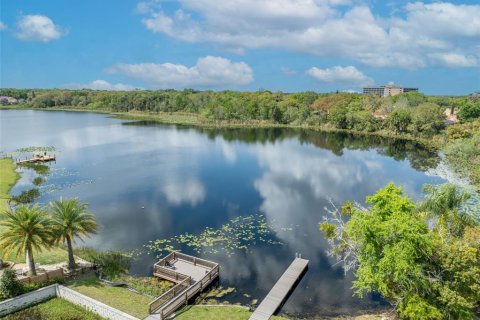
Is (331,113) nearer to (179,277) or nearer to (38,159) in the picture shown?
(38,159)

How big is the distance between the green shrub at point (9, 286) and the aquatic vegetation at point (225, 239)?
1192cm

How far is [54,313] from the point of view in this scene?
75.8ft

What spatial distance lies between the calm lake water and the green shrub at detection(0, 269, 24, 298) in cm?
910

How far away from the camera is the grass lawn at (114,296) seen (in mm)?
23625

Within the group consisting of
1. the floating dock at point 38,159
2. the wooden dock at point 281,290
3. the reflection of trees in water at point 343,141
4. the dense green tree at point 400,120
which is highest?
the dense green tree at point 400,120

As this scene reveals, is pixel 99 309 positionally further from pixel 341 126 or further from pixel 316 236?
pixel 341 126

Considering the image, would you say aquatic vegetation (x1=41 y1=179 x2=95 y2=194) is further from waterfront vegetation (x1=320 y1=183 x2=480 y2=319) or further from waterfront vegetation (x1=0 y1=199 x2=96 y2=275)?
waterfront vegetation (x1=320 y1=183 x2=480 y2=319)

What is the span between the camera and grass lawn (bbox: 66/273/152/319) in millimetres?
23625

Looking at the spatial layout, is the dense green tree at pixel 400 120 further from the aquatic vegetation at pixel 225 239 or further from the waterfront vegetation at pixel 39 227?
the waterfront vegetation at pixel 39 227

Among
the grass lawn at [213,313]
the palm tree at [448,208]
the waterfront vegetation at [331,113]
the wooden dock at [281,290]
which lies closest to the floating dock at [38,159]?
the grass lawn at [213,313]

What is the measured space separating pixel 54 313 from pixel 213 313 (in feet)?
34.7

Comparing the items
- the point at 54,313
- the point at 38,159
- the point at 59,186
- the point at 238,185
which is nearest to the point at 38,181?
the point at 59,186

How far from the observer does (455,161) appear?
231 feet

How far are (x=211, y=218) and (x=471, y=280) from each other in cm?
2798
